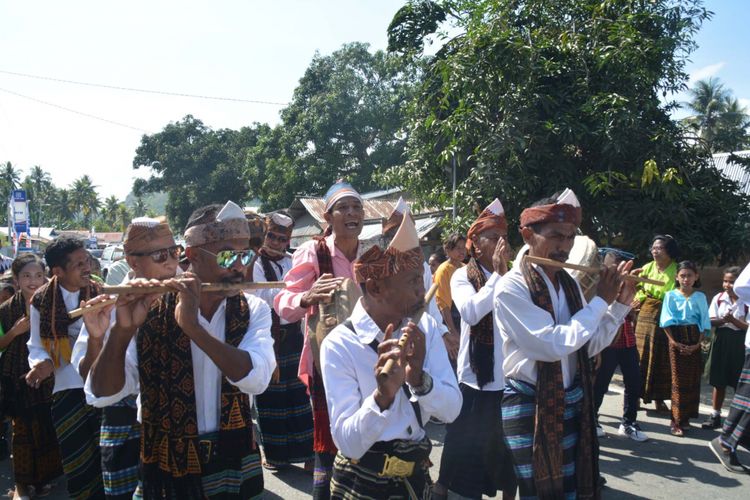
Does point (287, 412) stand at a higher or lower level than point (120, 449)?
lower

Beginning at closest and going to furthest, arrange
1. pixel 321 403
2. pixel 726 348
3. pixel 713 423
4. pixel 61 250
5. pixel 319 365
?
pixel 319 365, pixel 321 403, pixel 61 250, pixel 713 423, pixel 726 348

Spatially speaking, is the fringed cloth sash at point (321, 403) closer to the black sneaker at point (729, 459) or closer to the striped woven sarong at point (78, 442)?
the striped woven sarong at point (78, 442)

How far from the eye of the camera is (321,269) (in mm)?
4184

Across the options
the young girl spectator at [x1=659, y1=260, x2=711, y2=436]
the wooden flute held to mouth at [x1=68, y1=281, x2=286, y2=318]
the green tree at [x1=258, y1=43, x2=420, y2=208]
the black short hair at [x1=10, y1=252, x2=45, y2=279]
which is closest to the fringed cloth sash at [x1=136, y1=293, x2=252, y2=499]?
the wooden flute held to mouth at [x1=68, y1=281, x2=286, y2=318]

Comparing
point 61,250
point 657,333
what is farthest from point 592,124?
point 61,250

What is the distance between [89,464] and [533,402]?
9.12ft

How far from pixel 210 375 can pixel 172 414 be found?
218mm

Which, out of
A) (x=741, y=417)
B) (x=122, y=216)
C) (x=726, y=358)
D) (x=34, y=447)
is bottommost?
(x=34, y=447)

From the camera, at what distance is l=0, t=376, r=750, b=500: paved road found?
4977mm

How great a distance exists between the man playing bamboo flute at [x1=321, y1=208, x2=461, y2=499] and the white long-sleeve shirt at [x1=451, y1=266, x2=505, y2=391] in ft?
5.07

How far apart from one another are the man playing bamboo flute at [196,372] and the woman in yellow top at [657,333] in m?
5.76

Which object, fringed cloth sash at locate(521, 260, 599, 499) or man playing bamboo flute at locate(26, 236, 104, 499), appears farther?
man playing bamboo flute at locate(26, 236, 104, 499)

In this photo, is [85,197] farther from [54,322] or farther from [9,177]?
[54,322]

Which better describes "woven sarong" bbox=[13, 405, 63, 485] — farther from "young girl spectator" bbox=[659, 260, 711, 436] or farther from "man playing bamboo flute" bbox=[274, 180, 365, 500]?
"young girl spectator" bbox=[659, 260, 711, 436]
